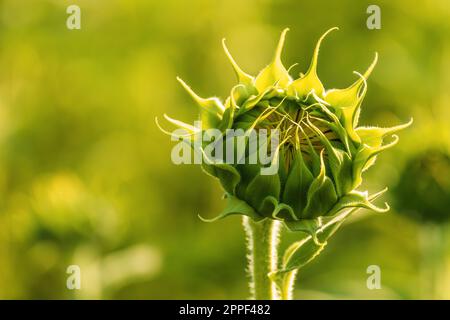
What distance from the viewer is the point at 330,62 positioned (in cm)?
659

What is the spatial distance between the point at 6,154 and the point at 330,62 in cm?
258

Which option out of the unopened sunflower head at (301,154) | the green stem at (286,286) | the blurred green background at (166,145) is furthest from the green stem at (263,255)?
the blurred green background at (166,145)

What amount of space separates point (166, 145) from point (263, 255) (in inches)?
151

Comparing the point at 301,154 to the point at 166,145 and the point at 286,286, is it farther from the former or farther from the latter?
the point at 166,145

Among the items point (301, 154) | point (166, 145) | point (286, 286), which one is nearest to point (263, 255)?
point (286, 286)

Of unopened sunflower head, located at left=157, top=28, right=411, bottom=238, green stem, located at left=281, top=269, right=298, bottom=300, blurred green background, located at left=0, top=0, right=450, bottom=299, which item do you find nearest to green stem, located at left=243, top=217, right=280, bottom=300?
green stem, located at left=281, top=269, right=298, bottom=300

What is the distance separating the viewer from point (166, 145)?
655cm

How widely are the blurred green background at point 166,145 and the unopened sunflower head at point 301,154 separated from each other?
72.2 inches

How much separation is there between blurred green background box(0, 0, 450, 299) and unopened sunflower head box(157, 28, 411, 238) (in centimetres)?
183

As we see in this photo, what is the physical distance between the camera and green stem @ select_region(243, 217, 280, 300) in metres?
2.75

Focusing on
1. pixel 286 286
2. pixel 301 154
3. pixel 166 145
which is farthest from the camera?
pixel 166 145
